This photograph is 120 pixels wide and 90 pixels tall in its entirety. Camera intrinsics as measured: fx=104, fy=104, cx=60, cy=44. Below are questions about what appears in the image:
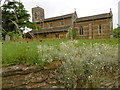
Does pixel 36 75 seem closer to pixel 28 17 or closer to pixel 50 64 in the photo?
pixel 50 64

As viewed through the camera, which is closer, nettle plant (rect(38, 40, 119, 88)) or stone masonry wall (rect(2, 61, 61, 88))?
stone masonry wall (rect(2, 61, 61, 88))

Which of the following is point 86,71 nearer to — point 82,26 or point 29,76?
point 29,76

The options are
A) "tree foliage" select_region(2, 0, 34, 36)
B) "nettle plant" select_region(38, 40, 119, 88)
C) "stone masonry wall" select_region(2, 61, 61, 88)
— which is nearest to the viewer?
"stone masonry wall" select_region(2, 61, 61, 88)

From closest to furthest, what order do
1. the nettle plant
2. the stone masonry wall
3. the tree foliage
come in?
the stone masonry wall, the nettle plant, the tree foliage

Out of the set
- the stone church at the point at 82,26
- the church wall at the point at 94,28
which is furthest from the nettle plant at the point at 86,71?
the church wall at the point at 94,28

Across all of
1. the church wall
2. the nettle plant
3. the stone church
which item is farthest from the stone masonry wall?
the church wall

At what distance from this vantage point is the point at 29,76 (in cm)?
211

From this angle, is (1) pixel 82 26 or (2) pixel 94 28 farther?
(1) pixel 82 26

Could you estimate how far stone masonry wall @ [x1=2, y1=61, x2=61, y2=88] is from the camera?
196 centimetres

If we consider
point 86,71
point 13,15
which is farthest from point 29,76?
point 13,15

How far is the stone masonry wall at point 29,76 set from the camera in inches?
77.0

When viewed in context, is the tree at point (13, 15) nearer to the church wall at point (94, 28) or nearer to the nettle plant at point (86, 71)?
the church wall at point (94, 28)

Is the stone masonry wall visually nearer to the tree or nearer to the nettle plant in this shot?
the nettle plant

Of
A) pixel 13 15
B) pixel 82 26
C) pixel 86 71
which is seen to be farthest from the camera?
pixel 82 26
